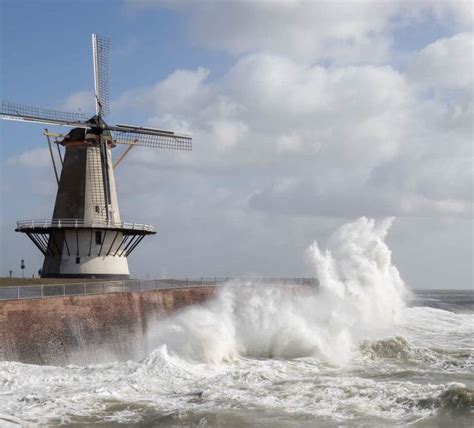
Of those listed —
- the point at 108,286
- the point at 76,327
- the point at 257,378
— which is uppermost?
the point at 108,286

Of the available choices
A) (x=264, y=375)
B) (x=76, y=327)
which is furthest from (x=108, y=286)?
(x=264, y=375)

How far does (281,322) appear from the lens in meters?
26.4

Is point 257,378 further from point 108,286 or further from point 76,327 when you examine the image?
point 108,286

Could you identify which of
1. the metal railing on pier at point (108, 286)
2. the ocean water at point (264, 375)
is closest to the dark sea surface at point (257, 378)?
the ocean water at point (264, 375)

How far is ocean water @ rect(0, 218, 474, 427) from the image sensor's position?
1427 centimetres

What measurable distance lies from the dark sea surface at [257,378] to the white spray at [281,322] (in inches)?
2.2

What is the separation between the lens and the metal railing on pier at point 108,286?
20.5 meters

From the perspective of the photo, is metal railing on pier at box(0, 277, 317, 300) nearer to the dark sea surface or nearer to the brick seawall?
the brick seawall

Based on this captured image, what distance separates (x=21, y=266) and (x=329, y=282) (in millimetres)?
18785

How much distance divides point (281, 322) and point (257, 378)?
7.86 meters

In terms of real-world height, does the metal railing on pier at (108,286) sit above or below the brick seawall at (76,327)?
above

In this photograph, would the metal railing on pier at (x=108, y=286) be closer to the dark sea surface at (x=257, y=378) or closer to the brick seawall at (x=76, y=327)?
the brick seawall at (x=76, y=327)

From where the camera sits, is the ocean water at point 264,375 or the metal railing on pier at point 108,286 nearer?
the ocean water at point 264,375

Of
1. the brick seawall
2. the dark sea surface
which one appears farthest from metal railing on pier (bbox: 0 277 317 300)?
the dark sea surface
